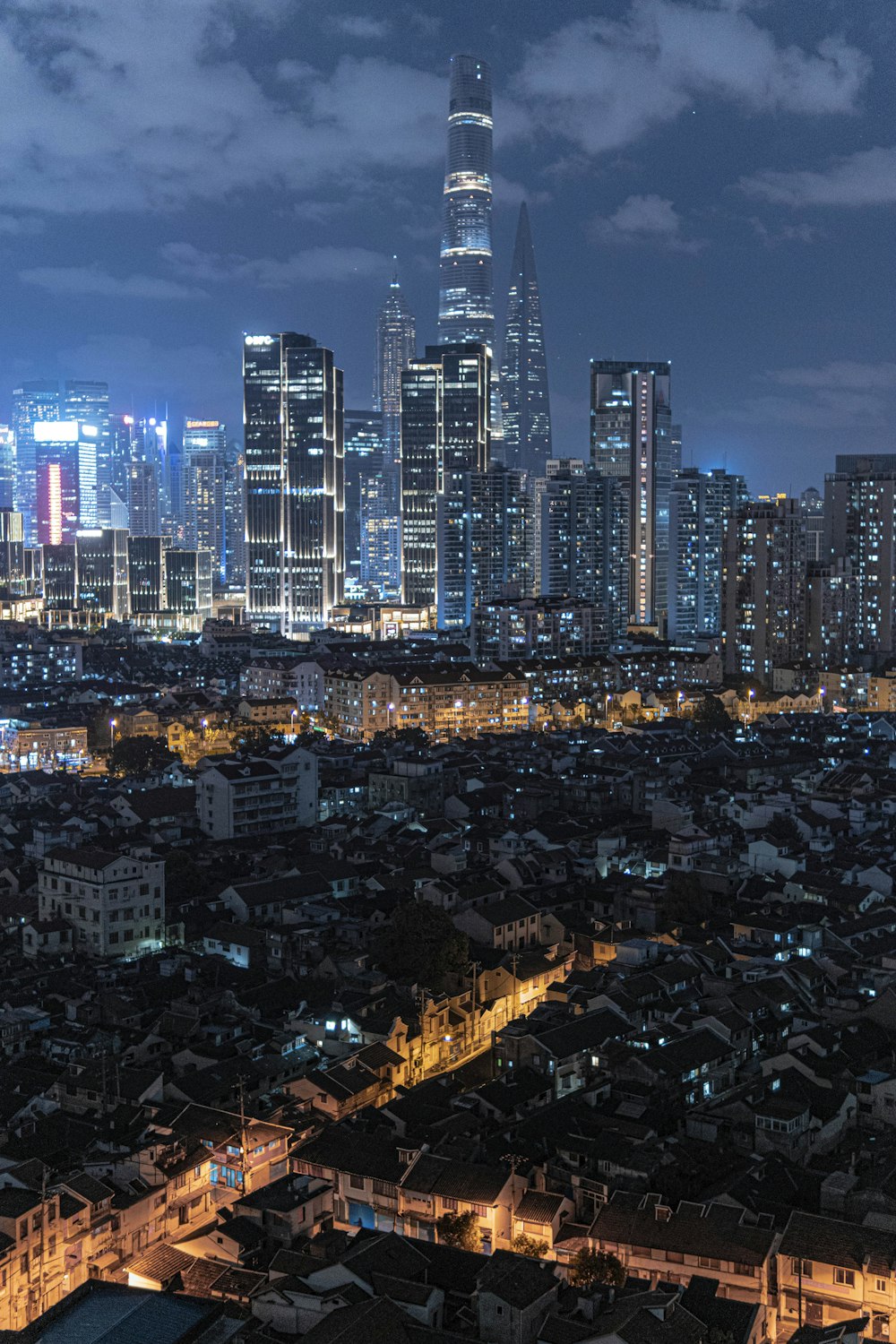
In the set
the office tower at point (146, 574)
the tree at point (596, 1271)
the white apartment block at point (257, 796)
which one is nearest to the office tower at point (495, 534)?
the office tower at point (146, 574)

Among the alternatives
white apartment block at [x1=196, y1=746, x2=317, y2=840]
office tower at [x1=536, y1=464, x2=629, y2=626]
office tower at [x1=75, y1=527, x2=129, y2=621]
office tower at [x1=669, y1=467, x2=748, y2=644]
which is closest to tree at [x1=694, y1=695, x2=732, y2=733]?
white apartment block at [x1=196, y1=746, x2=317, y2=840]

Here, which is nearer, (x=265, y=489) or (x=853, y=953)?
(x=853, y=953)

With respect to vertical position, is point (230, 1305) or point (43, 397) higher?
point (43, 397)

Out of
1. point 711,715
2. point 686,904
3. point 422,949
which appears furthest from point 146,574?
point 422,949

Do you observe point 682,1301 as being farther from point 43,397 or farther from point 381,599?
point 43,397

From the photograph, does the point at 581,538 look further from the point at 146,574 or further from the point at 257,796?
the point at 257,796

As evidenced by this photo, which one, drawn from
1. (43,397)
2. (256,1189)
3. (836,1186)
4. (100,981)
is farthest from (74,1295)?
(43,397)
